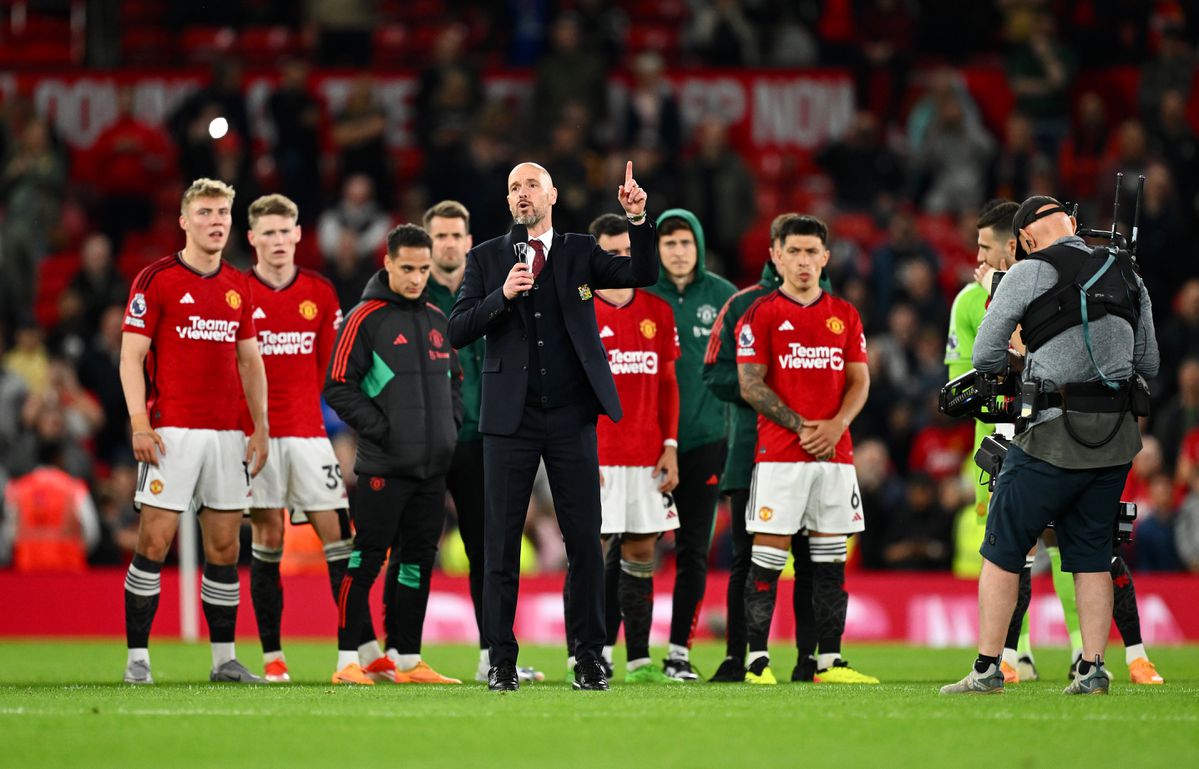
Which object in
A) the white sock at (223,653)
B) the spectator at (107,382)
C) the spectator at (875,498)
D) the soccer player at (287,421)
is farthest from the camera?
the spectator at (107,382)

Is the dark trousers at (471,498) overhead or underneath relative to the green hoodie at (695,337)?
underneath

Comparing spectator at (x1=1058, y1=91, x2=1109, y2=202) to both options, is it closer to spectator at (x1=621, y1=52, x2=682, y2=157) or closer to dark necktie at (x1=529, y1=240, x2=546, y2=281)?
spectator at (x1=621, y1=52, x2=682, y2=157)

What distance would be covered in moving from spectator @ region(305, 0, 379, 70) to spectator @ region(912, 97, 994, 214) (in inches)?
286

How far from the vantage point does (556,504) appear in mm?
9469

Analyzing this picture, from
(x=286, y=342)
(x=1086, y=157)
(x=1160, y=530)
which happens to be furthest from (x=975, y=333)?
(x=1086, y=157)

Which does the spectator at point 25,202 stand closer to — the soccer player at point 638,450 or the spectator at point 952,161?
the spectator at point 952,161

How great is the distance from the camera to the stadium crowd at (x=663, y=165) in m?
19.1

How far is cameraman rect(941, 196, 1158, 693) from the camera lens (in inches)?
349

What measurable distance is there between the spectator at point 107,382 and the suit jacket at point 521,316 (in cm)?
1113

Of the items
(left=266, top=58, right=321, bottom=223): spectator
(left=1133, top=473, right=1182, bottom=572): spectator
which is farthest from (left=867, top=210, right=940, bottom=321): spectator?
(left=266, top=58, right=321, bottom=223): spectator

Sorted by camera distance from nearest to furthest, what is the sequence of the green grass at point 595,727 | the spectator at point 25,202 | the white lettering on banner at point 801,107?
the green grass at point 595,727 → the spectator at point 25,202 → the white lettering on banner at point 801,107

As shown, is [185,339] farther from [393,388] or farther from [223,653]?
[223,653]

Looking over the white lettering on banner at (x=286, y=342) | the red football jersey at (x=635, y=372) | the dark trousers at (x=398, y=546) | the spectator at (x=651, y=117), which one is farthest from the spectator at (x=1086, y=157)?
the dark trousers at (x=398, y=546)

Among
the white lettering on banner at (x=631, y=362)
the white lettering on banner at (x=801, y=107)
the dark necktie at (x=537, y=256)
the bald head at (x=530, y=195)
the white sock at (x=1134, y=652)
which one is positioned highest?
the white lettering on banner at (x=801, y=107)
